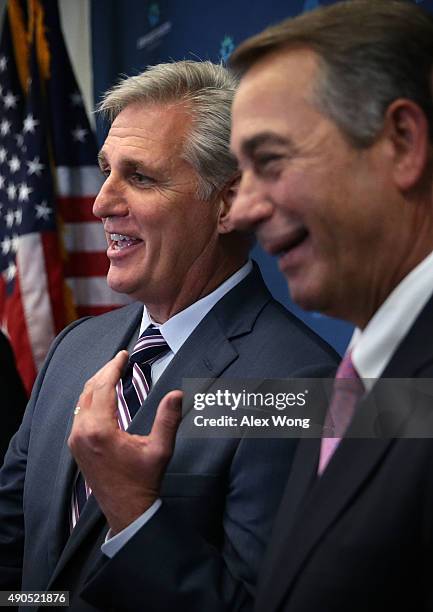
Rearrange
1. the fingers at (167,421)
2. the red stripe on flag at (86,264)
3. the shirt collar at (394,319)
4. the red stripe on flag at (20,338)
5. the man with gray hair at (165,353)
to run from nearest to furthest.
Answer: the shirt collar at (394,319), the fingers at (167,421), the man with gray hair at (165,353), the red stripe on flag at (20,338), the red stripe on flag at (86,264)

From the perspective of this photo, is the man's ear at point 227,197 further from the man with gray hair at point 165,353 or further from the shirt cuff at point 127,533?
the shirt cuff at point 127,533

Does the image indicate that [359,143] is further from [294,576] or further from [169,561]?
[169,561]

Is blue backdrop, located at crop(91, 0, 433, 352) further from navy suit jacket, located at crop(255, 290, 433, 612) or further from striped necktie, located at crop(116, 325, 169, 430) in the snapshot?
navy suit jacket, located at crop(255, 290, 433, 612)

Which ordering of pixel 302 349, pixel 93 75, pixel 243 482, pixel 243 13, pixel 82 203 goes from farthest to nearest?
pixel 93 75, pixel 82 203, pixel 243 13, pixel 302 349, pixel 243 482

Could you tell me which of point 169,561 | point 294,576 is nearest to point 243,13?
point 169,561

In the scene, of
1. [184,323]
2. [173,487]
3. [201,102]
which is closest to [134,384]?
[184,323]

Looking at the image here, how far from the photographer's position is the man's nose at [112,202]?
1.68m

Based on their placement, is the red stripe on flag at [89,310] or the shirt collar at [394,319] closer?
the shirt collar at [394,319]

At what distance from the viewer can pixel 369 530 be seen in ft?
2.91

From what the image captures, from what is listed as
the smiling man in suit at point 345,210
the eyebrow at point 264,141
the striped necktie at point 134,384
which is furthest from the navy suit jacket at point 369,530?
the striped necktie at point 134,384

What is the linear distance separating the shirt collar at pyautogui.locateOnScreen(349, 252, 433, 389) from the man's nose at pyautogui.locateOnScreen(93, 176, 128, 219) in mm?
761

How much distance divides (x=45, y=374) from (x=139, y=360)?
0.98ft

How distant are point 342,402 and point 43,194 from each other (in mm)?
2396

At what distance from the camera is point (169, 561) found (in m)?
1.24
